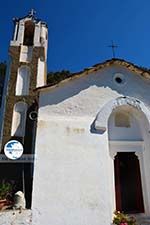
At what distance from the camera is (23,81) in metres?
13.2

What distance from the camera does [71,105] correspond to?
8508 mm

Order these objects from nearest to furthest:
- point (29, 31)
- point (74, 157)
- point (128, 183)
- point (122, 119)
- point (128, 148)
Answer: point (74, 157) → point (128, 183) → point (128, 148) → point (122, 119) → point (29, 31)

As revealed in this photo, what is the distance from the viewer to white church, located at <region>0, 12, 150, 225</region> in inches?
271

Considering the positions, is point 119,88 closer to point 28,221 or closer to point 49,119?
point 49,119

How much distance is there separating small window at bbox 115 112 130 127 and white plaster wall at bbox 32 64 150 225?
3.08 ft

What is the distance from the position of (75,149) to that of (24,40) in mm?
10671

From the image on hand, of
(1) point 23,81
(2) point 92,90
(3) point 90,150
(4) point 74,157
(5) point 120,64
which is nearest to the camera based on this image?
(4) point 74,157

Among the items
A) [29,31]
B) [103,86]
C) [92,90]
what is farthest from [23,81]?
[103,86]

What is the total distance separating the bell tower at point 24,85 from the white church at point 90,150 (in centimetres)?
13

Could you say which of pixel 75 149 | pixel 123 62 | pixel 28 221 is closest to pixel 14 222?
pixel 28 221

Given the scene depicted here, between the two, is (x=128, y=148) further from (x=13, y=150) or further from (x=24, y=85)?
(x=24, y=85)

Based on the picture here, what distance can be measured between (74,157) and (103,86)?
347cm

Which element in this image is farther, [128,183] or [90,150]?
[128,183]

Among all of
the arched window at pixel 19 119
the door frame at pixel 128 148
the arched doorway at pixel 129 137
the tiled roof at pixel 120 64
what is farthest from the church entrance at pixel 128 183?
the arched window at pixel 19 119
